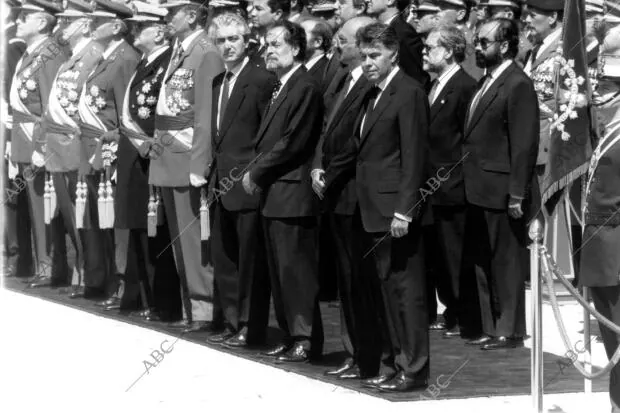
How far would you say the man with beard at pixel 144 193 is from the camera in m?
14.2

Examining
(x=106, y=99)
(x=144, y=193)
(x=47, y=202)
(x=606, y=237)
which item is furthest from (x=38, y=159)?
(x=606, y=237)

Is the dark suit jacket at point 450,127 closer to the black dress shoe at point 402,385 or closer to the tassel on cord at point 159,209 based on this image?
the tassel on cord at point 159,209

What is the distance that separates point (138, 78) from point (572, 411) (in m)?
5.02

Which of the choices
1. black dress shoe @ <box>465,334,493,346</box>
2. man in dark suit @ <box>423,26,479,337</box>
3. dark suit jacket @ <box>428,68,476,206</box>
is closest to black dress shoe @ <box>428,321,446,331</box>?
man in dark suit @ <box>423,26,479,337</box>

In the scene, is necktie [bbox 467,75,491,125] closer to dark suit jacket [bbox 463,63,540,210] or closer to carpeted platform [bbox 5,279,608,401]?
dark suit jacket [bbox 463,63,540,210]

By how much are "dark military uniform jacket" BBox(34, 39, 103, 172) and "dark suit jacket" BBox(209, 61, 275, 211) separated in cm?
290

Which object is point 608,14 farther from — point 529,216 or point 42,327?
point 42,327

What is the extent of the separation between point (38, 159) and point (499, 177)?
5.14m

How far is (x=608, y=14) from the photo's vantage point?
11.0 metres

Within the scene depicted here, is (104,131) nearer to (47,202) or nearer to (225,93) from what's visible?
(47,202)

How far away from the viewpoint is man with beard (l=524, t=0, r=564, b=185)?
13.4 meters

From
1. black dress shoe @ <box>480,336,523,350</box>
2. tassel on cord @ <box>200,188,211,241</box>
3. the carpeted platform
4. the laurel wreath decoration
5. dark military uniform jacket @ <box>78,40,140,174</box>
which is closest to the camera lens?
the laurel wreath decoration

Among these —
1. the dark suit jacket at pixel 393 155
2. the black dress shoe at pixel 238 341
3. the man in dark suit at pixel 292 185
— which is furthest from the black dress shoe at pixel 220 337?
the dark suit jacket at pixel 393 155

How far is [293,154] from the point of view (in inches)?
480
